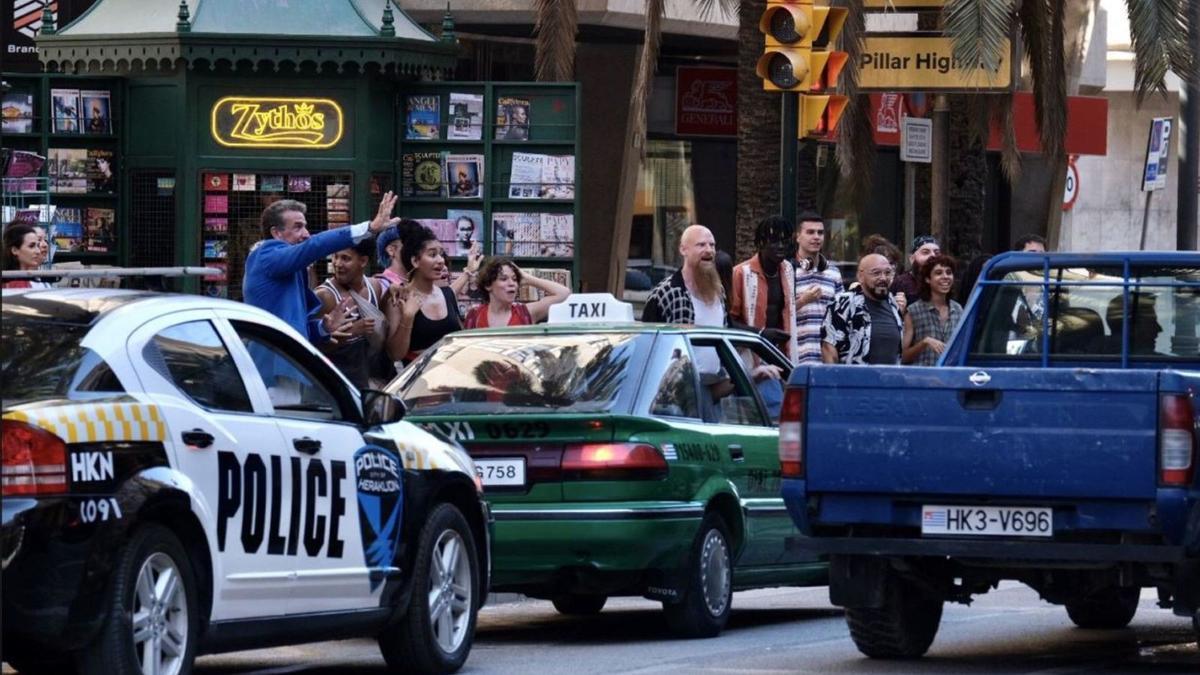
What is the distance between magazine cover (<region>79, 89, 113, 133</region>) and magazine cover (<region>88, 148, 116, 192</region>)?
17 cm

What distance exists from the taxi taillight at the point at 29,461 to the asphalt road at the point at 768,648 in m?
2.78

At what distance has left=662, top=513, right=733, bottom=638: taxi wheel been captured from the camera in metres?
11.5

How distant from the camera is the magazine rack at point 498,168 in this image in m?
19.3

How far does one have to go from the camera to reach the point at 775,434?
12586mm

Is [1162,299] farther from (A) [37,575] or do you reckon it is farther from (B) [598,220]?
(B) [598,220]

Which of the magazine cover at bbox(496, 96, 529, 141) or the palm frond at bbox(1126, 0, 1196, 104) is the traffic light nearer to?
the magazine cover at bbox(496, 96, 529, 141)

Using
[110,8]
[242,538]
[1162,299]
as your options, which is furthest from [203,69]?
[242,538]

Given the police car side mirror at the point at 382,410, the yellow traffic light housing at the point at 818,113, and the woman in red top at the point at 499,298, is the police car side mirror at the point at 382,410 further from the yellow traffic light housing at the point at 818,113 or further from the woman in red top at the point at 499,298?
the yellow traffic light housing at the point at 818,113

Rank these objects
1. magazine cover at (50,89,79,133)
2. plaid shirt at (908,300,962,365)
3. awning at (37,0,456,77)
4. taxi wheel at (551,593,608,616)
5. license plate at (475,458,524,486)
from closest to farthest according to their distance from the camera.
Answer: license plate at (475,458,524,486)
taxi wheel at (551,593,608,616)
plaid shirt at (908,300,962,365)
awning at (37,0,456,77)
magazine cover at (50,89,79,133)

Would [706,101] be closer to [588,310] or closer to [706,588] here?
A: [588,310]

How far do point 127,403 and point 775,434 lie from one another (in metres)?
5.04

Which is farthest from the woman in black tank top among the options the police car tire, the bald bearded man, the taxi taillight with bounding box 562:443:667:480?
the police car tire

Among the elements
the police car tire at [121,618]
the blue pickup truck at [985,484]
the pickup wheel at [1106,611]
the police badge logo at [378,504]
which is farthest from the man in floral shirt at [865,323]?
the police car tire at [121,618]

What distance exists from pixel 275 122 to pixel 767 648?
A: 29.4 ft
